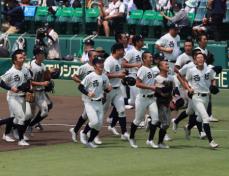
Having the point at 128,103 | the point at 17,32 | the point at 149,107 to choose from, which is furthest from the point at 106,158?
the point at 17,32

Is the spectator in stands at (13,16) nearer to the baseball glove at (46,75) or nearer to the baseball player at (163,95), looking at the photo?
the baseball glove at (46,75)

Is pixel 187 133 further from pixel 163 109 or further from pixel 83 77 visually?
pixel 83 77

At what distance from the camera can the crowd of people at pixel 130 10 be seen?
1150 inches

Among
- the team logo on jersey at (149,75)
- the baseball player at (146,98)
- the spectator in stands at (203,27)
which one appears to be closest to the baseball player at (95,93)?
the baseball player at (146,98)

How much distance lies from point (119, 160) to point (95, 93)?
1.93 meters

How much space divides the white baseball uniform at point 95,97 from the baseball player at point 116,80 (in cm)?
103

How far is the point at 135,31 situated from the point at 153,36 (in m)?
0.61

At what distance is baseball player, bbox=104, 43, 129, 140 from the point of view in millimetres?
18528

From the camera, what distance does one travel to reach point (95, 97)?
17406 millimetres

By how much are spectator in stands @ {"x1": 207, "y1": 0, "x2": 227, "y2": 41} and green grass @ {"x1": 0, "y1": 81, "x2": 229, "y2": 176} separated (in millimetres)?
10501

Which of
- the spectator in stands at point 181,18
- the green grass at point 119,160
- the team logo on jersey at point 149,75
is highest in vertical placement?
the team logo on jersey at point 149,75

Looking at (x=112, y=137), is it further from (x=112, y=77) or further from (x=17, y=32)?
(x=17, y=32)

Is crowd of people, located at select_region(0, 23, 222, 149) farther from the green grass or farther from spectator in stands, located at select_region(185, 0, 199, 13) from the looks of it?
spectator in stands, located at select_region(185, 0, 199, 13)

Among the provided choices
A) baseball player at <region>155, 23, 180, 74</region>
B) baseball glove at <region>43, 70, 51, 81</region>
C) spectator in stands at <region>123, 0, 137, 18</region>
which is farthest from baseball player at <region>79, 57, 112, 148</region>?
spectator in stands at <region>123, 0, 137, 18</region>
